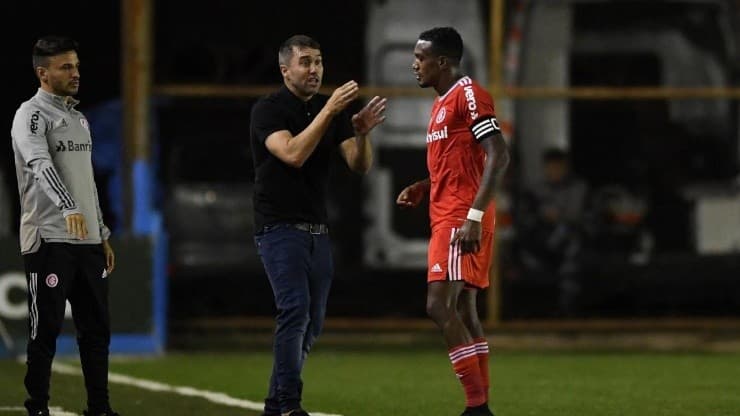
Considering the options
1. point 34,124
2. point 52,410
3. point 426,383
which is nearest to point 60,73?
point 34,124

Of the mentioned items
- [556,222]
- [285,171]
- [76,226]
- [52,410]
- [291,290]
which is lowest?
[52,410]

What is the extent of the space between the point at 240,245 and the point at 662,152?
165 inches

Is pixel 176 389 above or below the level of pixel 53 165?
below

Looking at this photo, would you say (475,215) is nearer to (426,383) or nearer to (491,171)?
(491,171)

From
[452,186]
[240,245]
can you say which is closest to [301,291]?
[452,186]

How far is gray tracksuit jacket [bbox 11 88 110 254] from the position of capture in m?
9.38

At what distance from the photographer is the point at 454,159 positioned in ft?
31.1

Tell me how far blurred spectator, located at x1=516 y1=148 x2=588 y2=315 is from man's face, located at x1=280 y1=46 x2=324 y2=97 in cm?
777

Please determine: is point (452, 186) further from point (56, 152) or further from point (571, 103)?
point (571, 103)

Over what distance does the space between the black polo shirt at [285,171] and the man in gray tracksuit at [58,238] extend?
97 cm

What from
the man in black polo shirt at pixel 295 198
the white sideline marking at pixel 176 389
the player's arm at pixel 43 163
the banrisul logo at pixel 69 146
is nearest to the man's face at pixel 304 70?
the man in black polo shirt at pixel 295 198

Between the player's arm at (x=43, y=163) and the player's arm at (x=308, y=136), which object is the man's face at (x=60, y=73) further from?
the player's arm at (x=308, y=136)

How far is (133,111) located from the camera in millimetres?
16625

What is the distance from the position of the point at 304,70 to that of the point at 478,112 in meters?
0.96
